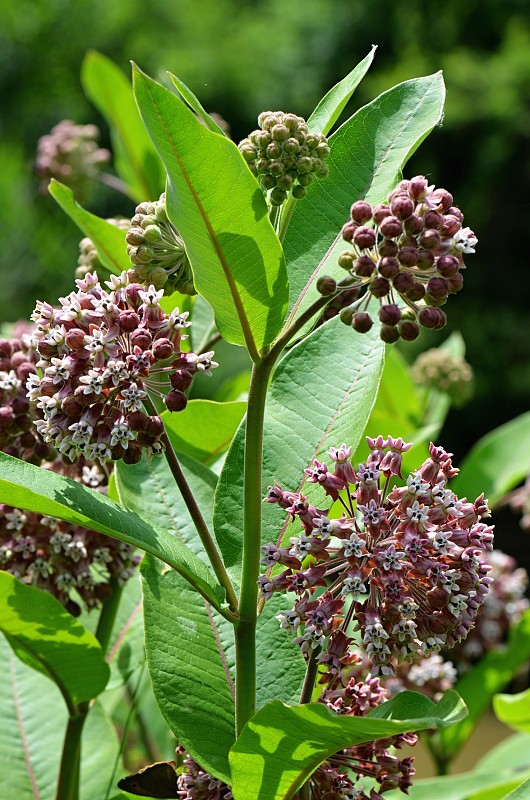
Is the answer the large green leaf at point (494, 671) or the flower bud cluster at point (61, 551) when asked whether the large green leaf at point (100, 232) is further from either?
the large green leaf at point (494, 671)

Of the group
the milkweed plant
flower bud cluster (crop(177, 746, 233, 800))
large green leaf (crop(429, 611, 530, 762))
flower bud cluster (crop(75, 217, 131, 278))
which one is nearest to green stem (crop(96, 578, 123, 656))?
the milkweed plant

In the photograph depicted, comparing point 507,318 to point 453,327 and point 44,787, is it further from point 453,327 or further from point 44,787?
point 44,787

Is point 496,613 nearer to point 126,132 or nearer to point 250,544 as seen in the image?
point 126,132

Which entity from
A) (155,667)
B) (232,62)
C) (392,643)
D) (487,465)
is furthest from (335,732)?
(232,62)

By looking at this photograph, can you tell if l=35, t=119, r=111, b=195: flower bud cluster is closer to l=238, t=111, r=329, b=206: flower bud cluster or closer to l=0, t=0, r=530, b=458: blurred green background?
l=238, t=111, r=329, b=206: flower bud cluster

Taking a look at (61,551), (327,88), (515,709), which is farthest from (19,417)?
(327,88)

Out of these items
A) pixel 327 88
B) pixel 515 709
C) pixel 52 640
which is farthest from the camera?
pixel 327 88
